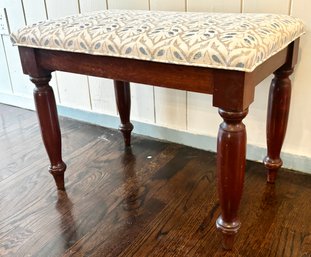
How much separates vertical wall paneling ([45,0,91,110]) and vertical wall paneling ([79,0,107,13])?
50mm

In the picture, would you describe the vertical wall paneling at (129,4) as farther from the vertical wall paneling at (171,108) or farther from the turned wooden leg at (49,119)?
the turned wooden leg at (49,119)

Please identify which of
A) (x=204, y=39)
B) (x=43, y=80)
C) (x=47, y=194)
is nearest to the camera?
(x=204, y=39)

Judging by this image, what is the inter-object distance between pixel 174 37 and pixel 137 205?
1.52 ft

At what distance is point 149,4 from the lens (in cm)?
111

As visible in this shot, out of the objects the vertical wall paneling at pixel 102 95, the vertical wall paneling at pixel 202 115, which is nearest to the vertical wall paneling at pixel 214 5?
the vertical wall paneling at pixel 202 115

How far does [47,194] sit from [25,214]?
0.09 meters

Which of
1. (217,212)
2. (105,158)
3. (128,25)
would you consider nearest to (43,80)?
(128,25)

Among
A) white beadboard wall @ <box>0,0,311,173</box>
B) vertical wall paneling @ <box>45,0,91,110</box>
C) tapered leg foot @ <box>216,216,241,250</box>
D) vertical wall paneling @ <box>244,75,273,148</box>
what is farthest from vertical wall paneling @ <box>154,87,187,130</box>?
tapered leg foot @ <box>216,216,241,250</box>

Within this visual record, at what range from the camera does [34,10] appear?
1388mm

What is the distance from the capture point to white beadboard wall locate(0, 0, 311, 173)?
3.20 ft

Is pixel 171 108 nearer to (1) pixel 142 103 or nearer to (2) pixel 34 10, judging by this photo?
(1) pixel 142 103

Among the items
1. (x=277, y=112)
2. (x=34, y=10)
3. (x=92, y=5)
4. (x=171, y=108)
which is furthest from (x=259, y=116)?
(x=34, y=10)

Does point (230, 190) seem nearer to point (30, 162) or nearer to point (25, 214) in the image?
point (25, 214)

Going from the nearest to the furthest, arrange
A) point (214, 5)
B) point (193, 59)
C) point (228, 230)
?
point (193, 59) < point (228, 230) < point (214, 5)
